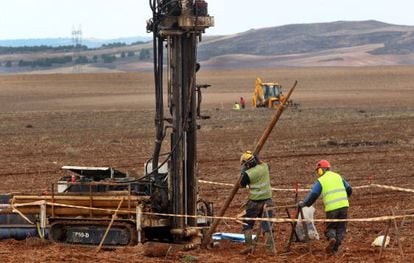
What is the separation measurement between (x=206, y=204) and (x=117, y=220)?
7.31 ft

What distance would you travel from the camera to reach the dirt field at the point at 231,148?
1656 centimetres

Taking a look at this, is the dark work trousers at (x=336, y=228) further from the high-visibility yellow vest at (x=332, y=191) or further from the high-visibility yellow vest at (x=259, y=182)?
the high-visibility yellow vest at (x=259, y=182)

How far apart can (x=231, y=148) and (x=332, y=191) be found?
19.1 metres

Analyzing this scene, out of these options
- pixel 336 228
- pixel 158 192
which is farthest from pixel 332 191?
pixel 158 192

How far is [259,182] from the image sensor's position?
655 inches

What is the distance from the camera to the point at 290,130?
41750 mm

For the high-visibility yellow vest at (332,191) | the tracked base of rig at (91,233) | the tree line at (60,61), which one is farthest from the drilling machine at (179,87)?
the tree line at (60,61)

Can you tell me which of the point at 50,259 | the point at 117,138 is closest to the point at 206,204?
the point at 50,259

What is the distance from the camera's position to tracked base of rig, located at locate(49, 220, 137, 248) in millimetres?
16328

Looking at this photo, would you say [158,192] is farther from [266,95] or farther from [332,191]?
[266,95]

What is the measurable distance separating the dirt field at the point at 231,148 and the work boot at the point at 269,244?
176 millimetres

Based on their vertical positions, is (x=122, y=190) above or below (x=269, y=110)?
above

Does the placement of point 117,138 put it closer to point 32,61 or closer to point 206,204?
point 206,204

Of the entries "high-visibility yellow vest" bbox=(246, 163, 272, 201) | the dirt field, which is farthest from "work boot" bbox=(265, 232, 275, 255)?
"high-visibility yellow vest" bbox=(246, 163, 272, 201)
